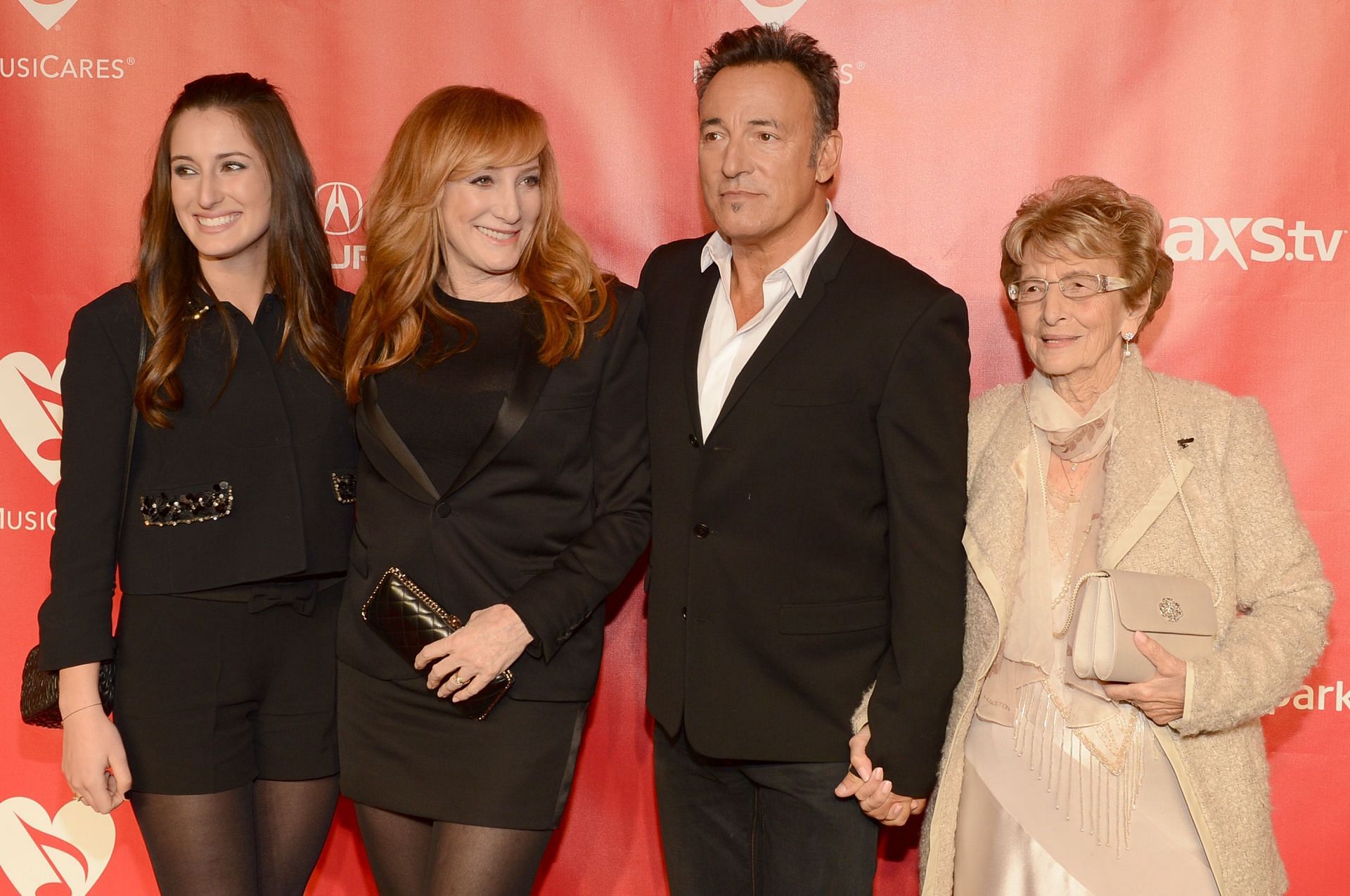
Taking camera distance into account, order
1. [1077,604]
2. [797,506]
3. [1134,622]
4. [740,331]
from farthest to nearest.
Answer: [740,331] < [797,506] < [1077,604] < [1134,622]

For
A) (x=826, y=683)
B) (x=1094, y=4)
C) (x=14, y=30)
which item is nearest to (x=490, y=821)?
(x=826, y=683)

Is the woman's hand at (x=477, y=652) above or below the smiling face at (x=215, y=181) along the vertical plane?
below

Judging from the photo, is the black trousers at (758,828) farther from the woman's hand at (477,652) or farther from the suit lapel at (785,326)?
the suit lapel at (785,326)

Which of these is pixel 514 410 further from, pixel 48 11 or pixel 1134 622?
pixel 48 11

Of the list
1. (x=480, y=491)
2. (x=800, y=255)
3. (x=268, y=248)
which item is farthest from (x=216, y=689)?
(x=800, y=255)

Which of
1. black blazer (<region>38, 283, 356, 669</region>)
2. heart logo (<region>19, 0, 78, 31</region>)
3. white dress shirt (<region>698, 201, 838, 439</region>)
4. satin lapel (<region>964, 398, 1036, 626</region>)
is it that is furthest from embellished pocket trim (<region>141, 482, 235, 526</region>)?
heart logo (<region>19, 0, 78, 31</region>)

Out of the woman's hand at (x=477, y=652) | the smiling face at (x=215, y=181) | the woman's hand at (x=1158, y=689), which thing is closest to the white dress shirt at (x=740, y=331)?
the woman's hand at (x=477, y=652)

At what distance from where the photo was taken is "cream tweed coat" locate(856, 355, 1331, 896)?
2.18 metres

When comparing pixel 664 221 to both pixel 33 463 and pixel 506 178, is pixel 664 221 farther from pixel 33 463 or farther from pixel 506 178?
pixel 33 463

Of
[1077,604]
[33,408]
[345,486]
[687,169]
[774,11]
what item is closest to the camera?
[1077,604]

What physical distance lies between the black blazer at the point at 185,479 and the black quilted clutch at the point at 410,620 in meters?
0.23

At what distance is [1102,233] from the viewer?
231 cm

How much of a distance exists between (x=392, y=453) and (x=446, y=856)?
85 centimetres

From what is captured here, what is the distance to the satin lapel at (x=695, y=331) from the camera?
237 cm
